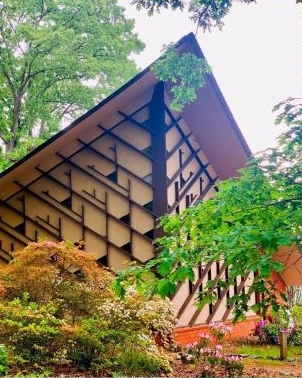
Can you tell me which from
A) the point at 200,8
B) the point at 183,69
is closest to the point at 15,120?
the point at 183,69

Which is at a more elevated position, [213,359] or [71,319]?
[71,319]

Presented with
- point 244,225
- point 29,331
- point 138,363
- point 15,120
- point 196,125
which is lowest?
point 138,363

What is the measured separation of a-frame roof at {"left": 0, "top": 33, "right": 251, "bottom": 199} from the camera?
9727mm

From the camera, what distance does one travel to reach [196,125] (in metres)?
11.8

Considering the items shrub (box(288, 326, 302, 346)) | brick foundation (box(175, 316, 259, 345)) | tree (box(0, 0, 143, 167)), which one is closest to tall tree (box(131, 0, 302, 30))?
brick foundation (box(175, 316, 259, 345))

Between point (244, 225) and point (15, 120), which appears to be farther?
point (15, 120)

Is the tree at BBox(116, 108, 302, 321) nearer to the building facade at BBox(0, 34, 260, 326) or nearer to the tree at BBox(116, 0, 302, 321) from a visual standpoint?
the tree at BBox(116, 0, 302, 321)

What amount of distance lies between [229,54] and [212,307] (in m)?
6.15

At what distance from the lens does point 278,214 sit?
163 inches

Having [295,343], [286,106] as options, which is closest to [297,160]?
[286,106]

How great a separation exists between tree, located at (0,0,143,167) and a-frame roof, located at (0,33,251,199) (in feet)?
22.8

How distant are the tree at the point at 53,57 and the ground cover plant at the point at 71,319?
33.7 ft

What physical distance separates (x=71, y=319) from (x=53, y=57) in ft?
43.4

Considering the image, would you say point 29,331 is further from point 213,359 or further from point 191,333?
point 191,333
